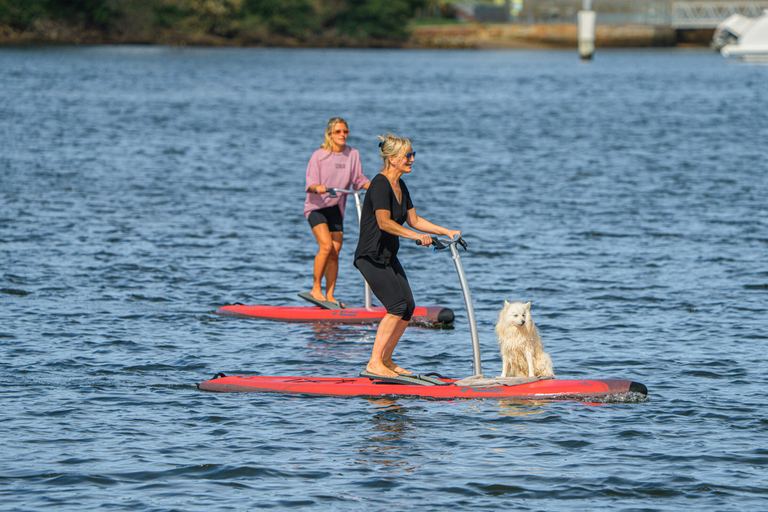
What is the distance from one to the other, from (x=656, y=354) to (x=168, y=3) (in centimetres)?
12110

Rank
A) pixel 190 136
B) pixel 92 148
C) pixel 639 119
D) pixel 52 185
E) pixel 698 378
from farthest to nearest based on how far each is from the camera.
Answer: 1. pixel 639 119
2. pixel 190 136
3. pixel 92 148
4. pixel 52 185
5. pixel 698 378

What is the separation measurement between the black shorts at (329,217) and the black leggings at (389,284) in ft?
11.6

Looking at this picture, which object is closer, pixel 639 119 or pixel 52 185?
pixel 52 185

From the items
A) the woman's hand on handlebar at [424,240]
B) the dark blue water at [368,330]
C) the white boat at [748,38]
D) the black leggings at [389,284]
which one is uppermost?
the white boat at [748,38]

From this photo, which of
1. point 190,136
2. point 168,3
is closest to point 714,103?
point 190,136

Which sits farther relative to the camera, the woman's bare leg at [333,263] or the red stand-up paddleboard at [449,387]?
the woman's bare leg at [333,263]

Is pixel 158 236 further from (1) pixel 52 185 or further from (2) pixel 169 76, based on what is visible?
(2) pixel 169 76

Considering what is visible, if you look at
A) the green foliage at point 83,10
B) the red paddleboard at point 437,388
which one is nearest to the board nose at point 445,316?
the red paddleboard at point 437,388

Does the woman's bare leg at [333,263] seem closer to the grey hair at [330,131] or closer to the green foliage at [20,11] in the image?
the grey hair at [330,131]

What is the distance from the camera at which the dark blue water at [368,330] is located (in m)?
8.39

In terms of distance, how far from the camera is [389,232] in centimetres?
952

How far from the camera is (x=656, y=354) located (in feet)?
40.3

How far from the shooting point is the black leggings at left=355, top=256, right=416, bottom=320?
9.88m

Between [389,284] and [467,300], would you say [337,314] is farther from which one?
[467,300]
